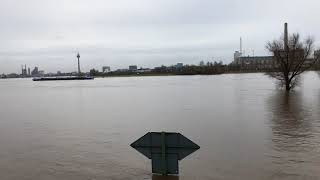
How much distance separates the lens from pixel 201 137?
17.9m

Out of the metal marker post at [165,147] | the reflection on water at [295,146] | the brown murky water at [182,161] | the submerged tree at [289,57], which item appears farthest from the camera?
the submerged tree at [289,57]

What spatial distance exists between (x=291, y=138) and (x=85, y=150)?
761cm

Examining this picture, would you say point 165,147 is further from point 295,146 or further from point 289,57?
point 289,57

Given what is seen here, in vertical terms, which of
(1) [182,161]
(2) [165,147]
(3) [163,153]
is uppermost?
(2) [165,147]

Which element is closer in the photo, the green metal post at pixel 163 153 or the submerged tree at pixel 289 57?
the green metal post at pixel 163 153

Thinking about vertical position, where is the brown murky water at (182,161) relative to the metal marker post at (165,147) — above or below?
below

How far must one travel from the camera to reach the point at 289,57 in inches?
1940

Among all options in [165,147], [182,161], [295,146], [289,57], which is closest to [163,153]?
[165,147]

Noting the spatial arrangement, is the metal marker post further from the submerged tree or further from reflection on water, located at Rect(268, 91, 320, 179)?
the submerged tree

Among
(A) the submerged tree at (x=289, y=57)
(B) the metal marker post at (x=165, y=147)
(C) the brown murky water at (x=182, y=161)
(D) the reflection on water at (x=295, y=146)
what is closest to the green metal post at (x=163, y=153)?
(B) the metal marker post at (x=165, y=147)

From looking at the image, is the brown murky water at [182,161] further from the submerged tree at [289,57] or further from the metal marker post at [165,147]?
the submerged tree at [289,57]

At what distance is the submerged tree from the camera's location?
162ft

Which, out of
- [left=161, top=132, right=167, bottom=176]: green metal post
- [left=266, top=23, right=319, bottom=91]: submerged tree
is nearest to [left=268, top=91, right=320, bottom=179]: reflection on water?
[left=161, top=132, right=167, bottom=176]: green metal post

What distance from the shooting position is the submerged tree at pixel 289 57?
49281mm
